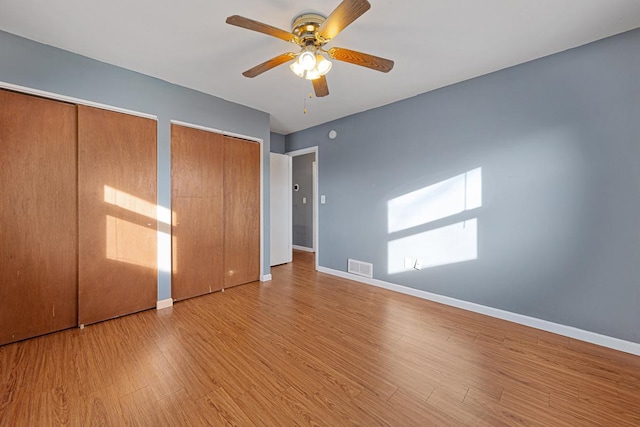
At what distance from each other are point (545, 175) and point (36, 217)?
451cm

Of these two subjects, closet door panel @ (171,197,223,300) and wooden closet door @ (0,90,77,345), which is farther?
closet door panel @ (171,197,223,300)

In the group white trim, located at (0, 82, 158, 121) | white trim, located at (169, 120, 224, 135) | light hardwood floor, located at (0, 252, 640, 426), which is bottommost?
light hardwood floor, located at (0, 252, 640, 426)

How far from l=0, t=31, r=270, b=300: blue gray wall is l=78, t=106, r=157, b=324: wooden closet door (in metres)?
0.11

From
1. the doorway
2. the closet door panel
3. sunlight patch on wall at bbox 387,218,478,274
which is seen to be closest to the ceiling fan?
the closet door panel

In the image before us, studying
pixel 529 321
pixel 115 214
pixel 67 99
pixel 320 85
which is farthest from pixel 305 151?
pixel 529 321

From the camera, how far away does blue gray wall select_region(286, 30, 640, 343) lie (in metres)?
2.03

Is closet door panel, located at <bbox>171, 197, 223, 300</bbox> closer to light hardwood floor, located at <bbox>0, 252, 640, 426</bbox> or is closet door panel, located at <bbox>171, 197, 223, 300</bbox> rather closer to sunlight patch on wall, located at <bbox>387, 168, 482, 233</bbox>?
light hardwood floor, located at <bbox>0, 252, 640, 426</bbox>

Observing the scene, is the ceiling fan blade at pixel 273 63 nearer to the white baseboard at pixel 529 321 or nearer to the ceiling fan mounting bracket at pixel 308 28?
the ceiling fan mounting bracket at pixel 308 28

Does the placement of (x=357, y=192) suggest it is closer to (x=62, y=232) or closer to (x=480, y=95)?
(x=480, y=95)

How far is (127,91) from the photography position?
254cm

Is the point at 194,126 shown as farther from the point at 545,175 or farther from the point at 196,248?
the point at 545,175

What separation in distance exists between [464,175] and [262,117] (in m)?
2.78

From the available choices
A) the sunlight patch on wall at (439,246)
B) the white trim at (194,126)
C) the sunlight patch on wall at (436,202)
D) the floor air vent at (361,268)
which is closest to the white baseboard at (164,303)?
the white trim at (194,126)

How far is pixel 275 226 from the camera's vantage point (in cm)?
462
